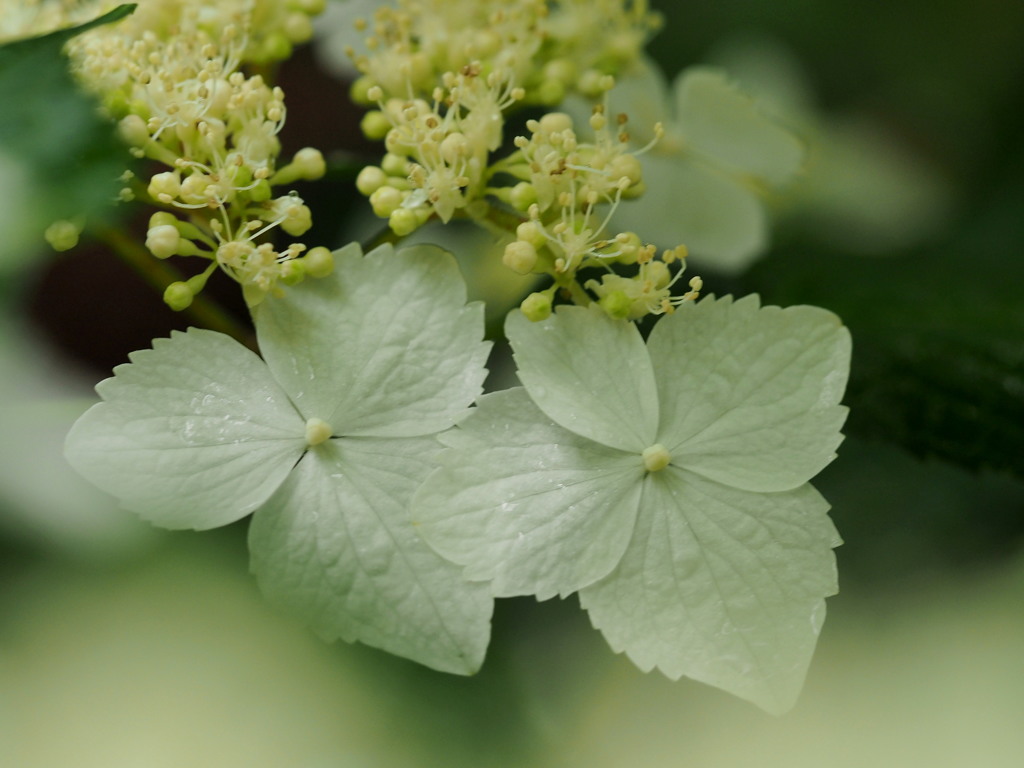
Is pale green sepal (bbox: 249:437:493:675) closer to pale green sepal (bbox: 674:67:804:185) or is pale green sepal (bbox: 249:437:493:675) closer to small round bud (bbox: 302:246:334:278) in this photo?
small round bud (bbox: 302:246:334:278)

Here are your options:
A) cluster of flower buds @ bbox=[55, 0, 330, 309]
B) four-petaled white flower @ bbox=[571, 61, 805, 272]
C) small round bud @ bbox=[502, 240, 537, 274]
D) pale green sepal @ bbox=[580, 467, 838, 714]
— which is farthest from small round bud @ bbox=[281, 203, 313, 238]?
four-petaled white flower @ bbox=[571, 61, 805, 272]

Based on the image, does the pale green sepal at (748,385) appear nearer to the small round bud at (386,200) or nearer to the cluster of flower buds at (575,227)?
the cluster of flower buds at (575,227)

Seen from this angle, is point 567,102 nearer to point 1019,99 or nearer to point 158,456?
point 158,456

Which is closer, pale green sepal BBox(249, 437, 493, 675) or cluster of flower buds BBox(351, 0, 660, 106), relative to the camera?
pale green sepal BBox(249, 437, 493, 675)

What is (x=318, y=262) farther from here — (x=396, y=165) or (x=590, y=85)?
(x=590, y=85)

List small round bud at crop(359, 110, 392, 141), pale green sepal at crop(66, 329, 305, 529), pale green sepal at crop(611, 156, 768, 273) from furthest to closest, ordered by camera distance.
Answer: pale green sepal at crop(611, 156, 768, 273)
small round bud at crop(359, 110, 392, 141)
pale green sepal at crop(66, 329, 305, 529)

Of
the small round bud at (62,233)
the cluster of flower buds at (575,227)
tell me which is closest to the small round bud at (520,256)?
the cluster of flower buds at (575,227)

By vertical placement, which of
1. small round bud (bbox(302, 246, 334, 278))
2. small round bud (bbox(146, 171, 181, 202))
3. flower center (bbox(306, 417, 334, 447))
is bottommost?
flower center (bbox(306, 417, 334, 447))
